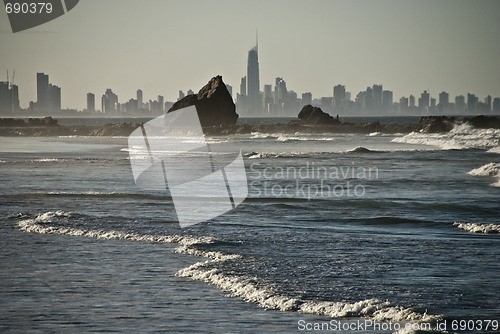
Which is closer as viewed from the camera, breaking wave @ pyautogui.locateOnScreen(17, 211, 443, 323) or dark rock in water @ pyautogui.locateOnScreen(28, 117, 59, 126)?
breaking wave @ pyautogui.locateOnScreen(17, 211, 443, 323)

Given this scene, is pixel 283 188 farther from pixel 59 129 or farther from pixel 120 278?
pixel 59 129

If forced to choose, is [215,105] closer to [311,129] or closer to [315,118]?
[311,129]

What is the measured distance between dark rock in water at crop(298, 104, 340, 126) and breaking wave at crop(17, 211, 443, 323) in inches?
4212

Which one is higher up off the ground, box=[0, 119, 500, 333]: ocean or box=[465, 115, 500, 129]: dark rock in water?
box=[465, 115, 500, 129]: dark rock in water

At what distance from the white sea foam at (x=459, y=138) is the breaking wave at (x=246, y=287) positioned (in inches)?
1947

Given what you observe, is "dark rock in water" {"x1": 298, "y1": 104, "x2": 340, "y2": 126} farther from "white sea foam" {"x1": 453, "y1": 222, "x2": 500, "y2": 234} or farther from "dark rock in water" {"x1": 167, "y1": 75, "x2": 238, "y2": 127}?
"white sea foam" {"x1": 453, "y1": 222, "x2": 500, "y2": 234}

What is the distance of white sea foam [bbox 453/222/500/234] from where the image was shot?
13.8 meters

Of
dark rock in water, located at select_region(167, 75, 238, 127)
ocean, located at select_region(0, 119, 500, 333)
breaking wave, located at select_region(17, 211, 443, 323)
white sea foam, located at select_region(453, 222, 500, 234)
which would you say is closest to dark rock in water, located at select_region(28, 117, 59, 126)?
dark rock in water, located at select_region(167, 75, 238, 127)

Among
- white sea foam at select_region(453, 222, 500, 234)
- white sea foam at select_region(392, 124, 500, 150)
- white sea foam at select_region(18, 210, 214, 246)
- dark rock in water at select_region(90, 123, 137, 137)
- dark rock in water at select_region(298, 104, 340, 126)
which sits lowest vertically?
white sea foam at select_region(453, 222, 500, 234)

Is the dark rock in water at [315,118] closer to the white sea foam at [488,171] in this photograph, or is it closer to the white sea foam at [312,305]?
the white sea foam at [488,171]

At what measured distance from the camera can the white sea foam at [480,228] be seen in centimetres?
1384

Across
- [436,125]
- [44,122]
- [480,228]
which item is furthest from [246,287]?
[44,122]

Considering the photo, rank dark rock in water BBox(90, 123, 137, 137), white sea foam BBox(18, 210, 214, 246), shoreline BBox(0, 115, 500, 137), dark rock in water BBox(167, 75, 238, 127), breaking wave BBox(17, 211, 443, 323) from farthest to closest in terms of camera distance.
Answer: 1. dark rock in water BBox(167, 75, 238, 127)
2. dark rock in water BBox(90, 123, 137, 137)
3. shoreline BBox(0, 115, 500, 137)
4. white sea foam BBox(18, 210, 214, 246)
5. breaking wave BBox(17, 211, 443, 323)

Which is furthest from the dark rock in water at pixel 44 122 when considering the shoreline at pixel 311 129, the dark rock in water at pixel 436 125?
the dark rock in water at pixel 436 125
